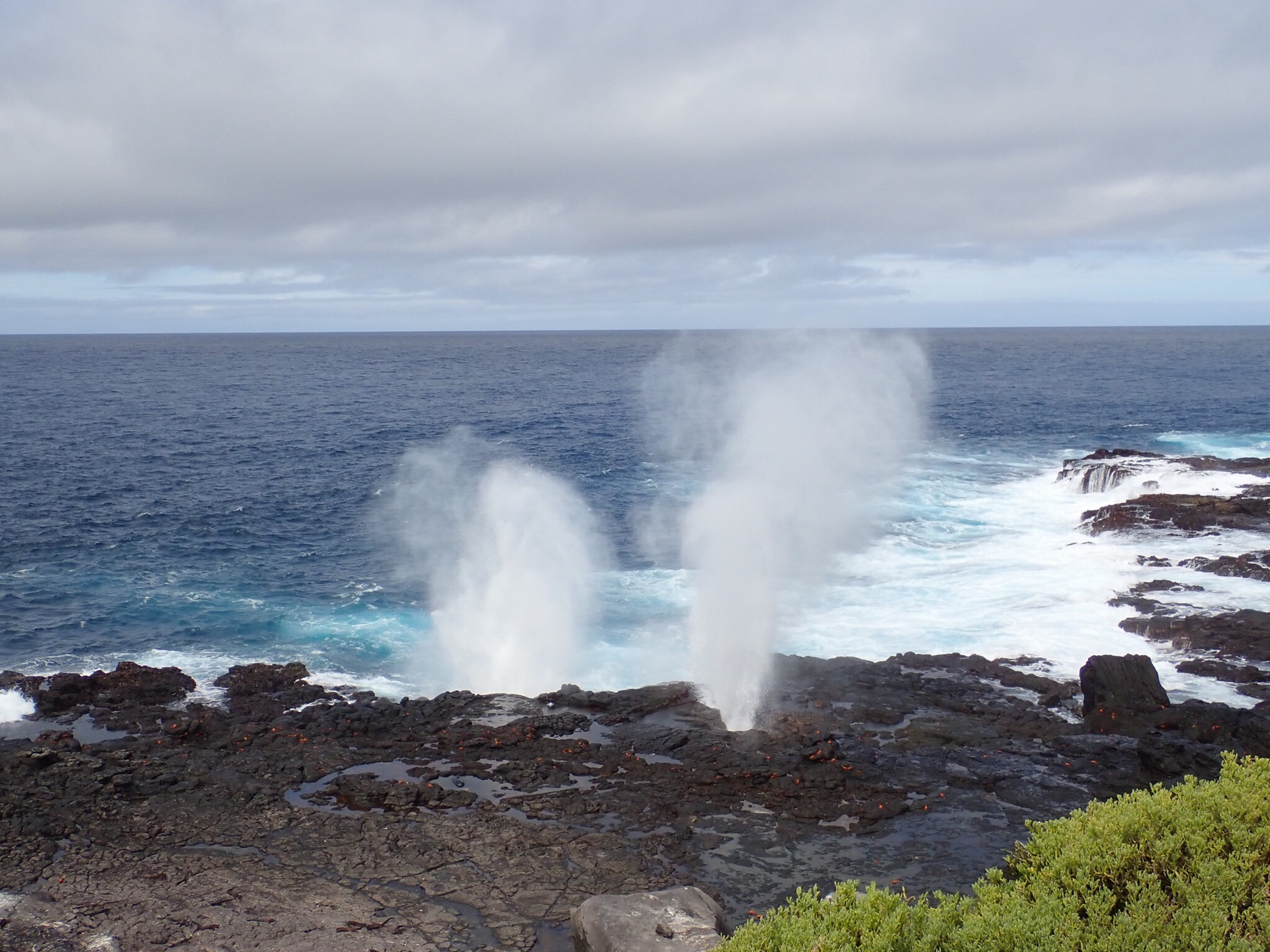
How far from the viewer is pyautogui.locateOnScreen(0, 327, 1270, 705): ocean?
117ft

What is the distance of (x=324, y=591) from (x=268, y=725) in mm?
16235

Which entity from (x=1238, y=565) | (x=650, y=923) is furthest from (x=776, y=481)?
(x=650, y=923)

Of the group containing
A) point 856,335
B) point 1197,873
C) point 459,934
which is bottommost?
point 459,934

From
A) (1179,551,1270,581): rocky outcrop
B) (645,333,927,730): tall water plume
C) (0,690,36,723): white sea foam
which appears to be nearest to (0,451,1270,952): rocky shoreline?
(0,690,36,723): white sea foam

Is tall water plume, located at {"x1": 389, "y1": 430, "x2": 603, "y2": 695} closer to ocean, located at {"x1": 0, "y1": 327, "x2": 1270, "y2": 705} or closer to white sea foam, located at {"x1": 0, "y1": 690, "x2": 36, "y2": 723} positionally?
ocean, located at {"x1": 0, "y1": 327, "x2": 1270, "y2": 705}

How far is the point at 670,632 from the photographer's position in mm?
37594

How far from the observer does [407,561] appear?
4806 cm

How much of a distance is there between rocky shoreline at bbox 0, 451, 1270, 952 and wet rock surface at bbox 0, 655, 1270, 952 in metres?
0.07

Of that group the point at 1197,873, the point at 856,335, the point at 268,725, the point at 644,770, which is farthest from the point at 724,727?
the point at 856,335

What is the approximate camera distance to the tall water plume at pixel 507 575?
35.0 m

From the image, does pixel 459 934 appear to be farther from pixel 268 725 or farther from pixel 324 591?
pixel 324 591

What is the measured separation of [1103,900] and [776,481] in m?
40.1

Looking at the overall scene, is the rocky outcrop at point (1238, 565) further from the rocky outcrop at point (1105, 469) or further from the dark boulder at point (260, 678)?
the dark boulder at point (260, 678)

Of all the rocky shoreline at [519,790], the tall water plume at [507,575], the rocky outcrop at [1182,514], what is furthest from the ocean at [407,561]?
the rocky shoreline at [519,790]
